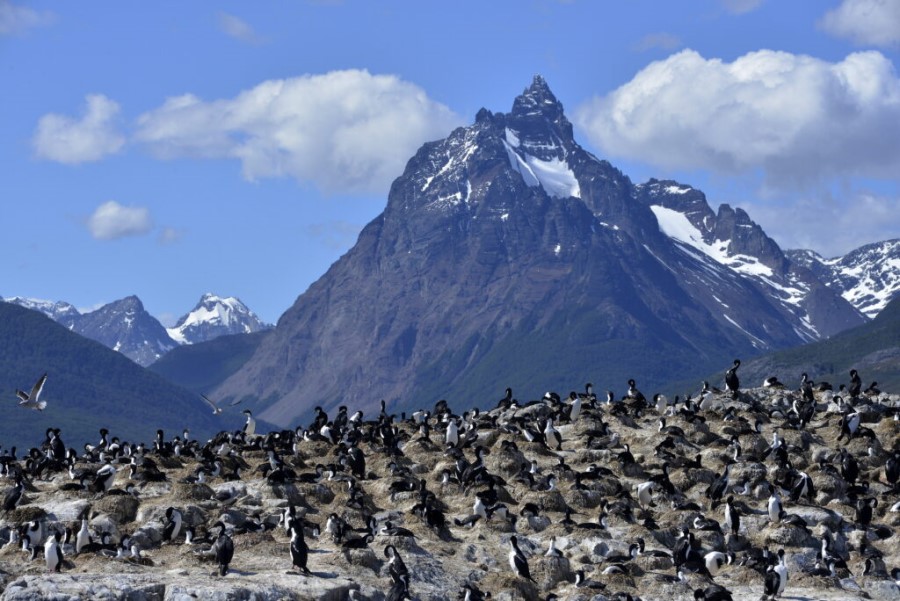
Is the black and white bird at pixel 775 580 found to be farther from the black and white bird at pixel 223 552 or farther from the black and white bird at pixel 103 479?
the black and white bird at pixel 103 479

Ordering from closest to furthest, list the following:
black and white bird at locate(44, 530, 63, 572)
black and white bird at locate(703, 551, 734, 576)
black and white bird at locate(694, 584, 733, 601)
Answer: black and white bird at locate(44, 530, 63, 572) < black and white bird at locate(694, 584, 733, 601) < black and white bird at locate(703, 551, 734, 576)

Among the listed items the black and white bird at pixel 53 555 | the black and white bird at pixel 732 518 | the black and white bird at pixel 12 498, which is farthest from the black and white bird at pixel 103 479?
the black and white bird at pixel 732 518

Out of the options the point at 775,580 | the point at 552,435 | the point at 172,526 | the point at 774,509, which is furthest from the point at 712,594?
the point at 552,435

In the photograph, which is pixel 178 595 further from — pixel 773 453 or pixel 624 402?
pixel 624 402

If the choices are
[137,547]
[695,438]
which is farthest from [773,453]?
[137,547]

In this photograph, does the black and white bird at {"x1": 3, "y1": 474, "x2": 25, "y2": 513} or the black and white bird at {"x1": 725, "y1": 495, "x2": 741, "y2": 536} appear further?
the black and white bird at {"x1": 725, "y1": 495, "x2": 741, "y2": 536}

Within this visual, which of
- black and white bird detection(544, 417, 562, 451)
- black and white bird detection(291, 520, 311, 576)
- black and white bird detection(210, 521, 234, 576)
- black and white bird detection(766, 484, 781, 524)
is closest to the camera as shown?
black and white bird detection(210, 521, 234, 576)

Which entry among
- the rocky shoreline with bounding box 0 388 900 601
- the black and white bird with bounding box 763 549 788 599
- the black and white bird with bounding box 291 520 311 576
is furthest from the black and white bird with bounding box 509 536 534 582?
the black and white bird with bounding box 763 549 788 599

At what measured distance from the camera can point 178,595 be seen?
4941cm

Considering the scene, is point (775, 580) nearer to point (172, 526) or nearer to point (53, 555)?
point (172, 526)

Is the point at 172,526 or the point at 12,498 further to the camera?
the point at 12,498

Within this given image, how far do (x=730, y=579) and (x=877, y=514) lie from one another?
487 inches

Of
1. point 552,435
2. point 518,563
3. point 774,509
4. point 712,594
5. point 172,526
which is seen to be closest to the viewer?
point 712,594

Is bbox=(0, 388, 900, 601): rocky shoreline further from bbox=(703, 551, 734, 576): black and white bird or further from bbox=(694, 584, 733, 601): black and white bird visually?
bbox=(694, 584, 733, 601): black and white bird
